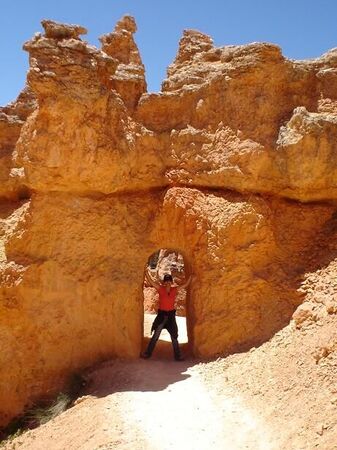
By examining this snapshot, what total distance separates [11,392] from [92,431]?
274cm

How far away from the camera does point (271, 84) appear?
9.30m

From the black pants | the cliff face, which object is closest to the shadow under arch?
the cliff face

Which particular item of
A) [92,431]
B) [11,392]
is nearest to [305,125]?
[92,431]

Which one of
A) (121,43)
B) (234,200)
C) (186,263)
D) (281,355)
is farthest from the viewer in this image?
(121,43)

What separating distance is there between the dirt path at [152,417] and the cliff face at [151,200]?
901mm

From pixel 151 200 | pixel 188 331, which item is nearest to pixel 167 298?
pixel 188 331

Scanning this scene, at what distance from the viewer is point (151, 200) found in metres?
9.80

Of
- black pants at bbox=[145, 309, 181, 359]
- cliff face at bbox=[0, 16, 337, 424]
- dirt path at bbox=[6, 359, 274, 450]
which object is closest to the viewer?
dirt path at bbox=[6, 359, 274, 450]

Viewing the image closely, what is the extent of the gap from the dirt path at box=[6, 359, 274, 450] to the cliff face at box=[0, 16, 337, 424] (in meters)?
0.90

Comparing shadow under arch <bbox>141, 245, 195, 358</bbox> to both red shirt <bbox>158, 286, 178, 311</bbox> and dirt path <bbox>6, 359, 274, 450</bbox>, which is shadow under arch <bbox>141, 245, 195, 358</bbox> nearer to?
red shirt <bbox>158, 286, 178, 311</bbox>

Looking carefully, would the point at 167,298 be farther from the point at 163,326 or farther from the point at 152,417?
the point at 152,417

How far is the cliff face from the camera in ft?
28.6

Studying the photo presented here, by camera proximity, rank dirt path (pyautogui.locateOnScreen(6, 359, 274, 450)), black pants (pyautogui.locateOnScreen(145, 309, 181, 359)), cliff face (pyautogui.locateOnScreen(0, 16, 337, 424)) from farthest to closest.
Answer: black pants (pyautogui.locateOnScreen(145, 309, 181, 359)) < cliff face (pyautogui.locateOnScreen(0, 16, 337, 424)) < dirt path (pyautogui.locateOnScreen(6, 359, 274, 450))

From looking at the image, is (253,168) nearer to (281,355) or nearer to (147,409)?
(281,355)
